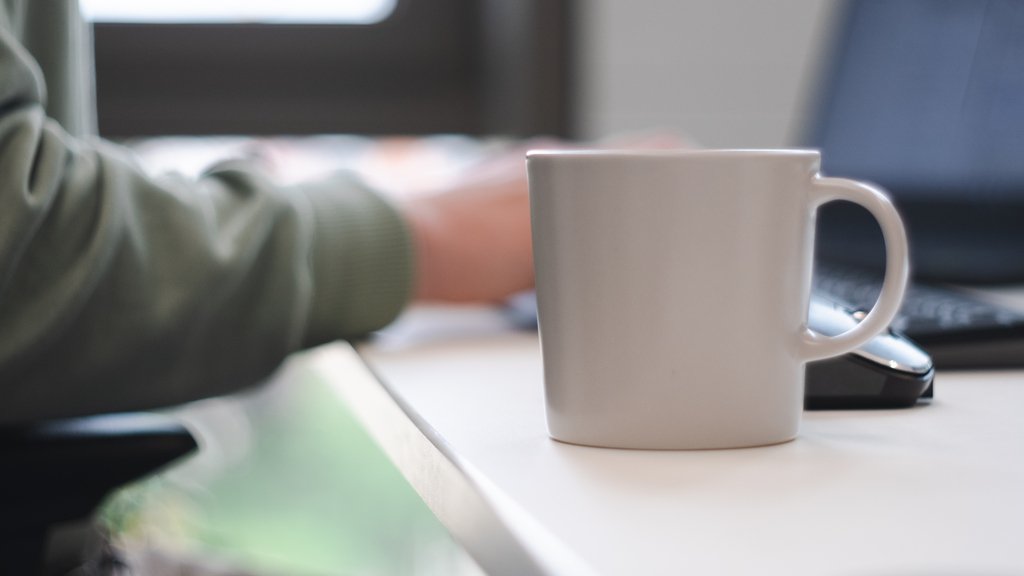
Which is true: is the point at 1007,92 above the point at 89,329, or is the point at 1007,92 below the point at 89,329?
above

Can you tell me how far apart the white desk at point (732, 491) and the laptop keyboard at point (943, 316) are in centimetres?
4

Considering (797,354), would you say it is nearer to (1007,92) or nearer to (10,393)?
(10,393)

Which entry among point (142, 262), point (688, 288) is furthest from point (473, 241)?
point (688, 288)

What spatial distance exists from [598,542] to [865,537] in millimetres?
61

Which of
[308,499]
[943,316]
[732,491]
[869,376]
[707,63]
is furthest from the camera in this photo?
[707,63]

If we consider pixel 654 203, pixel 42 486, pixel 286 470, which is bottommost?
pixel 286 470

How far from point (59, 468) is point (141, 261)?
0.35 ft

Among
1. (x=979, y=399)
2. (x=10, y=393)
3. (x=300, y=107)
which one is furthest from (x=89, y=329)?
(x=300, y=107)

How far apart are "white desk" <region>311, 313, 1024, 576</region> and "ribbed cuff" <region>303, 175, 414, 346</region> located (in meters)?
0.17

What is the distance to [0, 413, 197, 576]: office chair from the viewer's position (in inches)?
15.2

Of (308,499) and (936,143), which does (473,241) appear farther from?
(308,499)

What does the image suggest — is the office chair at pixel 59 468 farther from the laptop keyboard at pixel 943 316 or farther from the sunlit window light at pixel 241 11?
the sunlit window light at pixel 241 11

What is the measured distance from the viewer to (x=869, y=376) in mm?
345

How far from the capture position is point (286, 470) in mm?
1152
